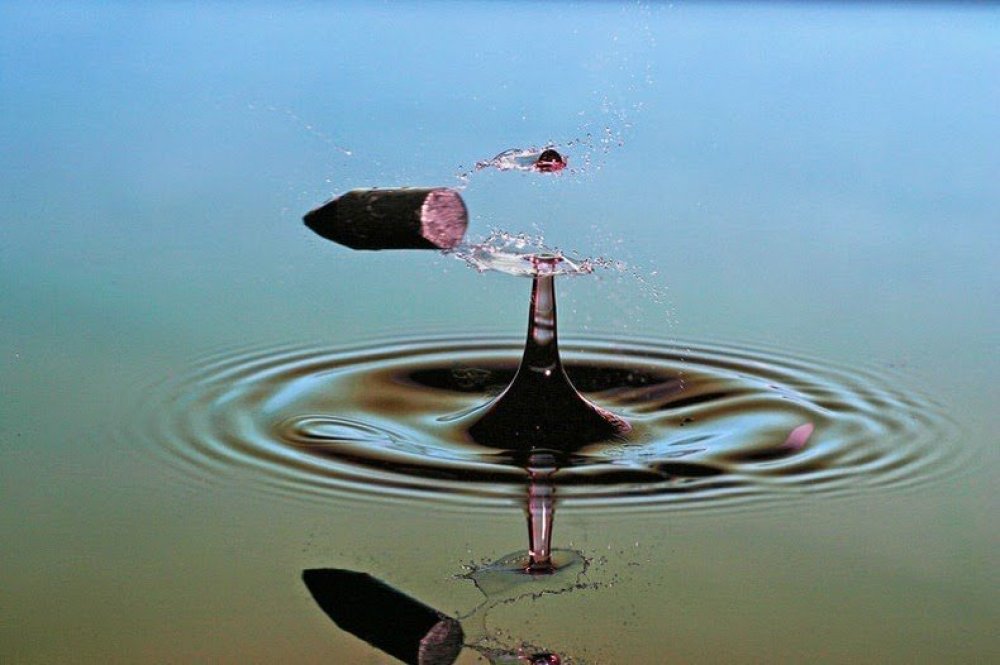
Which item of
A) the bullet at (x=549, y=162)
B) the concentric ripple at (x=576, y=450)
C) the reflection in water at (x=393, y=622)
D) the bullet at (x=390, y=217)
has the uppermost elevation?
the bullet at (x=549, y=162)

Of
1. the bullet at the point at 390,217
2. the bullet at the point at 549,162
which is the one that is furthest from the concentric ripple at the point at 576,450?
the bullet at the point at 549,162

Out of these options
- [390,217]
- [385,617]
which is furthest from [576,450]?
[385,617]

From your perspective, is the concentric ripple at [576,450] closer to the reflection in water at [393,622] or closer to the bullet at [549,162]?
the reflection in water at [393,622]

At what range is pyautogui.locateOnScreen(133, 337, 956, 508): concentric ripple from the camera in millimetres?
5418

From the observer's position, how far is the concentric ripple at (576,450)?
5.42 metres

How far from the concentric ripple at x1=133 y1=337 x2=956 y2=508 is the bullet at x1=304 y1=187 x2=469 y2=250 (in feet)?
2.36

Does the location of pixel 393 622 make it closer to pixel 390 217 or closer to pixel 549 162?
pixel 390 217

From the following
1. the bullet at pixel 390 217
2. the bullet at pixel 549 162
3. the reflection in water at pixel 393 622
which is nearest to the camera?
the reflection in water at pixel 393 622

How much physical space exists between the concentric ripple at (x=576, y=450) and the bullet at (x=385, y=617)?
→ 73 cm

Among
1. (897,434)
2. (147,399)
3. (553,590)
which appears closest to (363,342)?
(147,399)

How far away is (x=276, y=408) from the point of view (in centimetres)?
620

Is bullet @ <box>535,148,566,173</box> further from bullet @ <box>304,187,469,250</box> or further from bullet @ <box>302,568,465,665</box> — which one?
bullet @ <box>302,568,465,665</box>

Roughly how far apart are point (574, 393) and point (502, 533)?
130cm

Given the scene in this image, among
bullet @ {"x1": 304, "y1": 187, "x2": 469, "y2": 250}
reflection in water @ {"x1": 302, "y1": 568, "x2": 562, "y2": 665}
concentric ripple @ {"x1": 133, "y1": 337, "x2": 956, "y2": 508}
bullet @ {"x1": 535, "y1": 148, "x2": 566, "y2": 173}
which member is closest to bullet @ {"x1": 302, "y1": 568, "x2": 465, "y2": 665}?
reflection in water @ {"x1": 302, "y1": 568, "x2": 562, "y2": 665}
